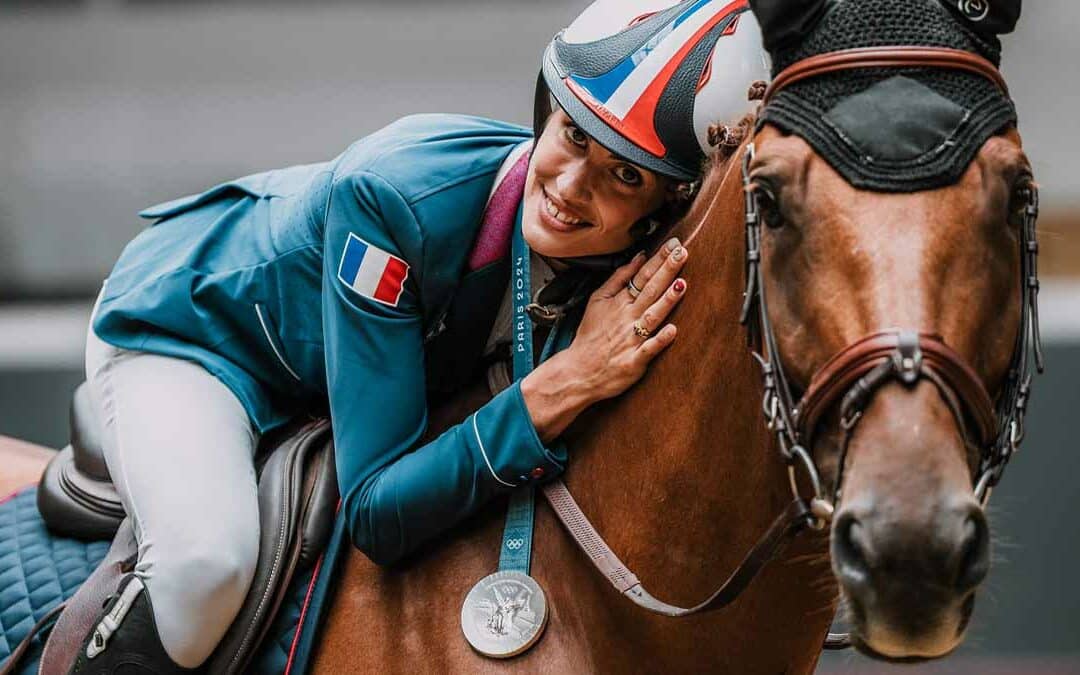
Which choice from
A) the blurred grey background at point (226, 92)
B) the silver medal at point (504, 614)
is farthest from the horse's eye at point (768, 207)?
the blurred grey background at point (226, 92)

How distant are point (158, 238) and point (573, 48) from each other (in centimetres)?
90

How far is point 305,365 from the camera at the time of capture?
241 centimetres

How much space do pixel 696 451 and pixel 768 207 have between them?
427 mm

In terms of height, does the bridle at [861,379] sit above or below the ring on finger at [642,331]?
above

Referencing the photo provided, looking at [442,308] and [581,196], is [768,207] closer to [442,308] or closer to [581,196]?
[581,196]

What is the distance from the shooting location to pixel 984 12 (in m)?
1.83

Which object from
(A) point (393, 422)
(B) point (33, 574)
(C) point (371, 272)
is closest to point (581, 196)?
(C) point (371, 272)

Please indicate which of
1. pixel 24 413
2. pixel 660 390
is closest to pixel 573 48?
pixel 660 390

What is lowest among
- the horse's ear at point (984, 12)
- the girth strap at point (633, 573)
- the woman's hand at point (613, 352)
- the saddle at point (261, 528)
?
the saddle at point (261, 528)

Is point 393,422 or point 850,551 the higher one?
point 850,551

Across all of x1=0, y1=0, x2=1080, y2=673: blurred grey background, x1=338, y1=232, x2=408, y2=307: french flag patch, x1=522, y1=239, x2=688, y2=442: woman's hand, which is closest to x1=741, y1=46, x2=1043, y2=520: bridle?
x1=522, y1=239, x2=688, y2=442: woman's hand

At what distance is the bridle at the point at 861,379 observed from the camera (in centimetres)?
164

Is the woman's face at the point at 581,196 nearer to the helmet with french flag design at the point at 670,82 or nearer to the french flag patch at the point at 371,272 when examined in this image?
the helmet with french flag design at the point at 670,82

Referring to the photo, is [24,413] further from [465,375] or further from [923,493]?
[923,493]
